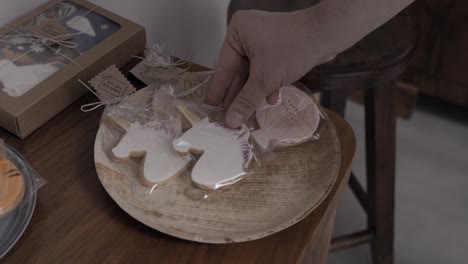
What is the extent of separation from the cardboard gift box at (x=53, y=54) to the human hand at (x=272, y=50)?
0.64 feet

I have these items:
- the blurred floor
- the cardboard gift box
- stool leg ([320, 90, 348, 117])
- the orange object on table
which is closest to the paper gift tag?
the cardboard gift box

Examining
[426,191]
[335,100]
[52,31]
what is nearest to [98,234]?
[52,31]

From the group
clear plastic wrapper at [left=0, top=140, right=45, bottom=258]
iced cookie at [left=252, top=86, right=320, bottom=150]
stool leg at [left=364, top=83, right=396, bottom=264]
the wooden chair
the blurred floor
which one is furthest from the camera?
the blurred floor

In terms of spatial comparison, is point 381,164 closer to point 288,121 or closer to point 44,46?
point 288,121

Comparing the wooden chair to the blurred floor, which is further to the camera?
the blurred floor

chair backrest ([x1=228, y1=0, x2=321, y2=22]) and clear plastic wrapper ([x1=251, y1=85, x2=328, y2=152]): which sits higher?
chair backrest ([x1=228, y1=0, x2=321, y2=22])

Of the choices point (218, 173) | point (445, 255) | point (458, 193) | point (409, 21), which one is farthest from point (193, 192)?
point (458, 193)

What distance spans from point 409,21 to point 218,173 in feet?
1.64

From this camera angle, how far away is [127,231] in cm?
54

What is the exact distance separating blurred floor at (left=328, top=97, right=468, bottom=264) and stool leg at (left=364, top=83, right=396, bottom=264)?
0.16 meters

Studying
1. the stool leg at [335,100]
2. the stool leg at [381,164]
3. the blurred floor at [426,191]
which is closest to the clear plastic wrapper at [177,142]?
the stool leg at [381,164]

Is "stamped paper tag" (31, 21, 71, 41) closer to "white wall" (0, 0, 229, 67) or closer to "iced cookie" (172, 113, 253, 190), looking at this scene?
"white wall" (0, 0, 229, 67)

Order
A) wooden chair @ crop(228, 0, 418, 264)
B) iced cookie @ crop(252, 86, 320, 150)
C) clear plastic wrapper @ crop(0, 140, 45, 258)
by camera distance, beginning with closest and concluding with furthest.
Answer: clear plastic wrapper @ crop(0, 140, 45, 258) → iced cookie @ crop(252, 86, 320, 150) → wooden chair @ crop(228, 0, 418, 264)

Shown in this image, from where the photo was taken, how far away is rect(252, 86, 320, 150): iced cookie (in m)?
0.61
